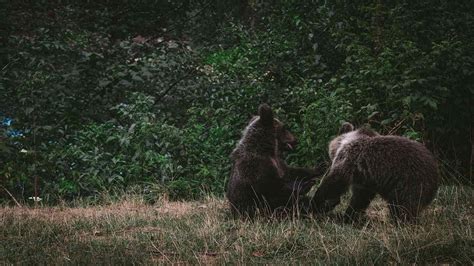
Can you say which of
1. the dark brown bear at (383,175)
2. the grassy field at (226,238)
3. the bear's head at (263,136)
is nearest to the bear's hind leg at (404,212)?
the dark brown bear at (383,175)

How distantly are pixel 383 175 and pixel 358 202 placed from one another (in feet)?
1.91

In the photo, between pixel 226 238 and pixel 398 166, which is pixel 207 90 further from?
pixel 226 238

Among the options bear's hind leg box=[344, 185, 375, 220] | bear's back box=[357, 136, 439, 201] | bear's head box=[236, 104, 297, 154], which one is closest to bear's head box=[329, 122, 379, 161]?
bear's back box=[357, 136, 439, 201]

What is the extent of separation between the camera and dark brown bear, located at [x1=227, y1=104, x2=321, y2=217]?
733 cm

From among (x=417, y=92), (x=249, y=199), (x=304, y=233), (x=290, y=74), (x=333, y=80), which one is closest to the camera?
(x=304, y=233)

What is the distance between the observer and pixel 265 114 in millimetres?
7613

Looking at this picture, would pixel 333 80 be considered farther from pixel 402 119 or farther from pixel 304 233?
pixel 304 233

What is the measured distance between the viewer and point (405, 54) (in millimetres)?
9891

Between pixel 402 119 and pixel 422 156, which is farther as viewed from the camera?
pixel 402 119

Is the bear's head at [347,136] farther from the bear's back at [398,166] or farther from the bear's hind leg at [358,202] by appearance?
the bear's hind leg at [358,202]

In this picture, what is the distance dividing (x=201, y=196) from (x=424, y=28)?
4297 millimetres

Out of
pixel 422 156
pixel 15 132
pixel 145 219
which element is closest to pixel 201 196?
pixel 145 219

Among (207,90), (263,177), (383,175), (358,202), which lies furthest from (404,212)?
(207,90)

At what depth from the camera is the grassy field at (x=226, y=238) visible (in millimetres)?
5531
